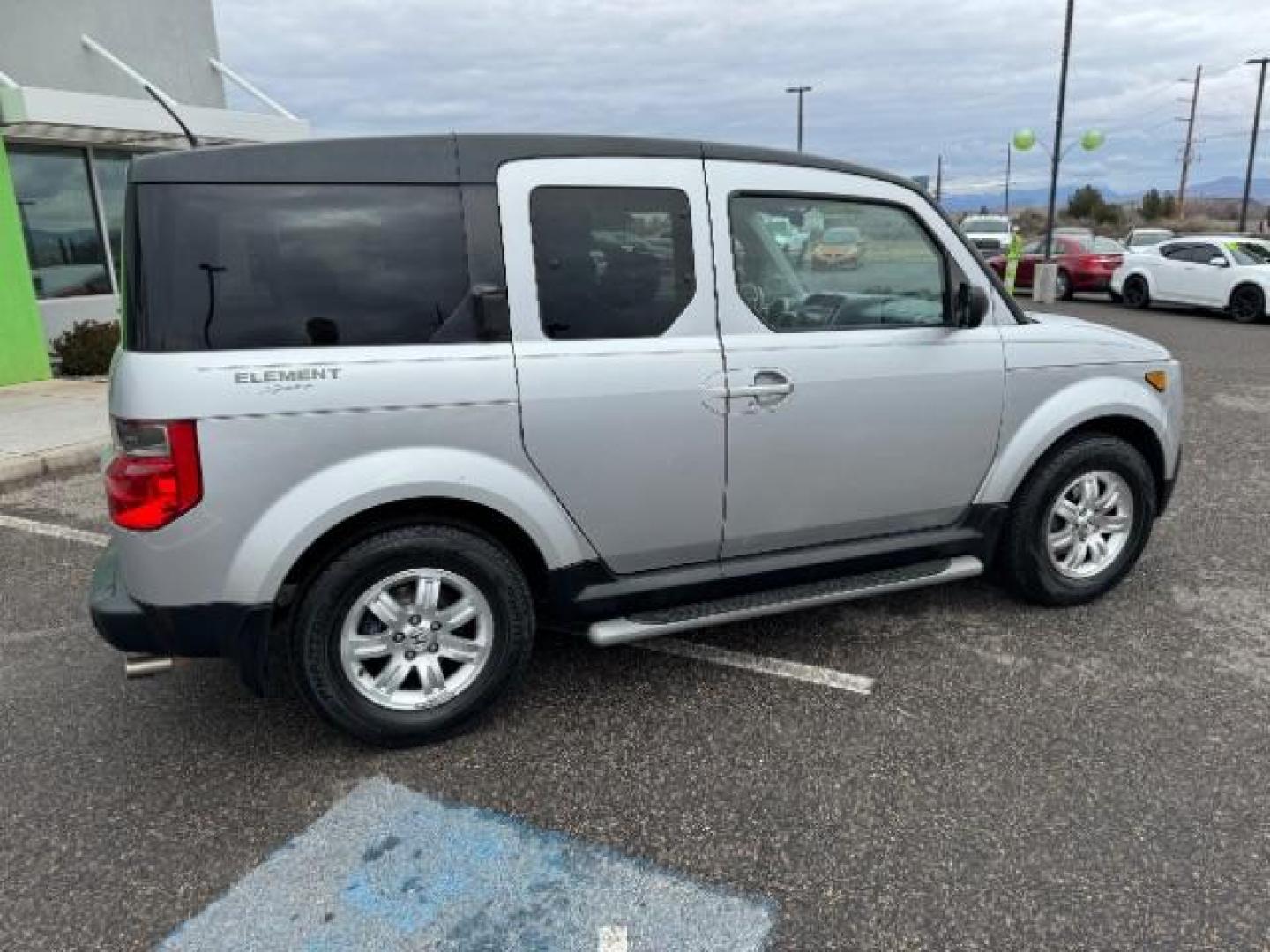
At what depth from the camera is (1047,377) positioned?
3727 mm

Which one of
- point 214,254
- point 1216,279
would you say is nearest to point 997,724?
point 214,254

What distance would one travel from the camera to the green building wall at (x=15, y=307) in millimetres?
8953

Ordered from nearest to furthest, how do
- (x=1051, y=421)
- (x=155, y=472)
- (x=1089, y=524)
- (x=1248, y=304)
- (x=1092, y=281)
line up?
(x=155, y=472), (x=1051, y=421), (x=1089, y=524), (x=1248, y=304), (x=1092, y=281)

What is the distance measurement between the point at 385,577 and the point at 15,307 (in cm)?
851

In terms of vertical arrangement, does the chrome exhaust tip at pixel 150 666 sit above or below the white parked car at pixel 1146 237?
below

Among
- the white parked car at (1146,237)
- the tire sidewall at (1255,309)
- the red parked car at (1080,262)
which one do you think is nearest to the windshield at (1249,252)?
the tire sidewall at (1255,309)

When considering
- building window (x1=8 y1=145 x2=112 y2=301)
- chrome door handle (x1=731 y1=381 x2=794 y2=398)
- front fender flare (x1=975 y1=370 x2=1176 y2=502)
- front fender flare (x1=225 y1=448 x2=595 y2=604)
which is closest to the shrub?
building window (x1=8 y1=145 x2=112 y2=301)

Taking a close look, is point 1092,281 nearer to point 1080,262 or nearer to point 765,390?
point 1080,262

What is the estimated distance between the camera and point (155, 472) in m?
2.58

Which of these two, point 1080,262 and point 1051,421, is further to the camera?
point 1080,262

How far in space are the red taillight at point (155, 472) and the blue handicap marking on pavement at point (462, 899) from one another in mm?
1006

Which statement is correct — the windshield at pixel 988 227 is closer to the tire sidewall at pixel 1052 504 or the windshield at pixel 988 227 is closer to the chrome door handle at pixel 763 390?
the tire sidewall at pixel 1052 504

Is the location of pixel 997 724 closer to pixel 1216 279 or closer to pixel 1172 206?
pixel 1216 279

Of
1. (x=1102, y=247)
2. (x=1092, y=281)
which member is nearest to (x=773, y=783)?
(x=1092, y=281)
